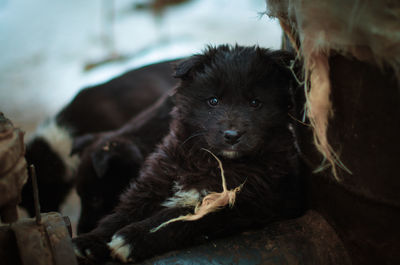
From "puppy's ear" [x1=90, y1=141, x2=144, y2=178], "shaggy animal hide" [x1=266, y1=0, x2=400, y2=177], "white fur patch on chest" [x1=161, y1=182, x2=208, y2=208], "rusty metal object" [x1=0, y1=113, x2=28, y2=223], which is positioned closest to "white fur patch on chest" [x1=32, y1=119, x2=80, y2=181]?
"puppy's ear" [x1=90, y1=141, x2=144, y2=178]

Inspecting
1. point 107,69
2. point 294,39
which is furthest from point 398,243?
point 107,69

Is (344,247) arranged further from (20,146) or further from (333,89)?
(20,146)

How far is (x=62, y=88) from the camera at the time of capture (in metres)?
7.33

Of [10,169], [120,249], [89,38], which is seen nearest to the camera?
[10,169]

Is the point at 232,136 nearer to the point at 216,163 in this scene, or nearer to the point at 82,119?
the point at 216,163

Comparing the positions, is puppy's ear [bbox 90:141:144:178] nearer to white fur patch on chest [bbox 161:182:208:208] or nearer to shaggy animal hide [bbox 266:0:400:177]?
white fur patch on chest [bbox 161:182:208:208]

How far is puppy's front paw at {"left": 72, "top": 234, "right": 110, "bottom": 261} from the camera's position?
243 cm

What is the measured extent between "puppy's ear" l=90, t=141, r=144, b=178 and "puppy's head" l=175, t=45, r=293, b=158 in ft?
3.34

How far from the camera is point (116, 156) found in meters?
3.60

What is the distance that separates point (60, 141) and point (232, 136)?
2579 mm

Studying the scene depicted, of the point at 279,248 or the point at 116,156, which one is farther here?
the point at 116,156

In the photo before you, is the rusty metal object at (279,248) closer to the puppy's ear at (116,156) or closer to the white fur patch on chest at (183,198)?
the white fur patch on chest at (183,198)

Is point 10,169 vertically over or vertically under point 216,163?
over

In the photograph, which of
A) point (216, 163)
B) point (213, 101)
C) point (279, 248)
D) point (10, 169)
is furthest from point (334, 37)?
point (10, 169)
